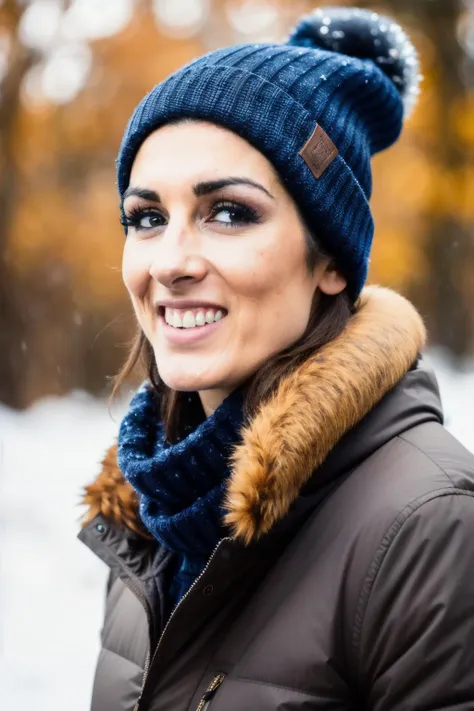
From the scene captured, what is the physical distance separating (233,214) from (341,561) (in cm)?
87

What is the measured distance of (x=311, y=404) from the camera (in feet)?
5.57

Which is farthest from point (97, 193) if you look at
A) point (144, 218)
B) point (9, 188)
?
point (144, 218)

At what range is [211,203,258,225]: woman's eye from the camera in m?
1.90

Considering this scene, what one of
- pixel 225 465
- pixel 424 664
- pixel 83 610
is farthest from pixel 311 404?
pixel 83 610

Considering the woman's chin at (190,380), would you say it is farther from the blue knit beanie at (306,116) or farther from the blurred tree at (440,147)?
the blurred tree at (440,147)

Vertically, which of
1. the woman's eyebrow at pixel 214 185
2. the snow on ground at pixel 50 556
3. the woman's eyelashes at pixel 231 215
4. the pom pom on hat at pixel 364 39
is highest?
the pom pom on hat at pixel 364 39

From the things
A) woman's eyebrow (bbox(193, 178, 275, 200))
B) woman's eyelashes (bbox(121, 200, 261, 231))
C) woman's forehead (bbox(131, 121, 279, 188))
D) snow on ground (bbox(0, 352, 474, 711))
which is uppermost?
woman's forehead (bbox(131, 121, 279, 188))

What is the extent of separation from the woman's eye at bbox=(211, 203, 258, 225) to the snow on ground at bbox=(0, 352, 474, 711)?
1065 millimetres

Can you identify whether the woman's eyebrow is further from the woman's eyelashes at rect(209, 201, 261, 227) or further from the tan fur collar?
the tan fur collar

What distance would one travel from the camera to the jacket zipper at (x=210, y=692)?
1676mm

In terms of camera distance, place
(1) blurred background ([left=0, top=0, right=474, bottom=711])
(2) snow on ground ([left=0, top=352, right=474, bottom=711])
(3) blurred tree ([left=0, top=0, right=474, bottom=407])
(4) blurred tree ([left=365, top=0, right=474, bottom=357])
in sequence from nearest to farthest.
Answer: (2) snow on ground ([left=0, top=352, right=474, bottom=711])
(1) blurred background ([left=0, top=0, right=474, bottom=711])
(4) blurred tree ([left=365, top=0, right=474, bottom=357])
(3) blurred tree ([left=0, top=0, right=474, bottom=407])

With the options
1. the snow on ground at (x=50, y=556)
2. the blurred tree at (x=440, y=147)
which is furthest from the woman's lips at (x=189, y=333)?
the blurred tree at (x=440, y=147)

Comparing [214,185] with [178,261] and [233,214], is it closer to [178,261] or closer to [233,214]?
[233,214]

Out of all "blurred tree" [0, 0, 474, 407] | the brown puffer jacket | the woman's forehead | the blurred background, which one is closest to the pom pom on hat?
the woman's forehead
